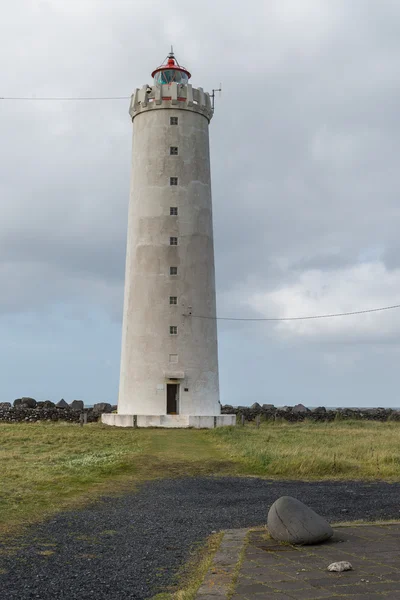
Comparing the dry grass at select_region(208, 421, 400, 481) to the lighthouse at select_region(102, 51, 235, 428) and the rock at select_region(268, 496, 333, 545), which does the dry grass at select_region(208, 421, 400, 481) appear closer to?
the rock at select_region(268, 496, 333, 545)

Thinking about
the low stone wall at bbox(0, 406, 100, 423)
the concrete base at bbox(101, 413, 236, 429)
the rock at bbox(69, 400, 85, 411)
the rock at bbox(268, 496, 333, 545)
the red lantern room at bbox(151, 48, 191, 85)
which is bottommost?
the rock at bbox(268, 496, 333, 545)

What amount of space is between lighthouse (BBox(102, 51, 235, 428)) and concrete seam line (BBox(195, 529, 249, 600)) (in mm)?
23888

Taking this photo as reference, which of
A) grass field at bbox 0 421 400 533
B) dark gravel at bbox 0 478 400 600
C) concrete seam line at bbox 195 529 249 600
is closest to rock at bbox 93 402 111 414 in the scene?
grass field at bbox 0 421 400 533

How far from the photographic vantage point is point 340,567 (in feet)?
20.5

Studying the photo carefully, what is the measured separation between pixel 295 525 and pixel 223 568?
3.90ft

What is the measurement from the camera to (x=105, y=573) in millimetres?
6996

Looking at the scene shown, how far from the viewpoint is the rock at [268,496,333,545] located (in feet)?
24.2

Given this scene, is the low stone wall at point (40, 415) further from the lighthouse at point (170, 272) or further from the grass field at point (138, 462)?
the grass field at point (138, 462)

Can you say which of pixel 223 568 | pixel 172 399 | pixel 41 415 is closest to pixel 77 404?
pixel 41 415

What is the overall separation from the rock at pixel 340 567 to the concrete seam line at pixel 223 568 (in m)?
0.93

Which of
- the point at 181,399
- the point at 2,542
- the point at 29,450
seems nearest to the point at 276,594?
the point at 2,542

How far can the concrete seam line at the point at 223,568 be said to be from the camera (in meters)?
5.81

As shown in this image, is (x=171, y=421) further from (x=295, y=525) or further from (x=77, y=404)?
(x=295, y=525)

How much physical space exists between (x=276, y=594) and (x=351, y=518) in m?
4.65
